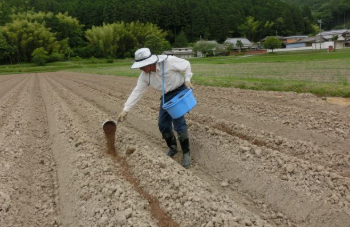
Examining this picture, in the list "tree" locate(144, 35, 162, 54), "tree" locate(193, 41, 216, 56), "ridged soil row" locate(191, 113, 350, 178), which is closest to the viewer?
"ridged soil row" locate(191, 113, 350, 178)

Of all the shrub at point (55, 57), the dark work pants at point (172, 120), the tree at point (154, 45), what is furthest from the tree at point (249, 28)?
the dark work pants at point (172, 120)

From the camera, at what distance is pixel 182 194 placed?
2881 millimetres

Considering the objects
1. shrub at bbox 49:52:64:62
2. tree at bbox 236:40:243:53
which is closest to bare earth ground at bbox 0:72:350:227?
shrub at bbox 49:52:64:62

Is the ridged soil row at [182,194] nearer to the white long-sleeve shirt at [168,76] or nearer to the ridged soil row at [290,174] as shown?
the ridged soil row at [290,174]

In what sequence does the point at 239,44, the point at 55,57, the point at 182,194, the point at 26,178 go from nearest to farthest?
the point at 182,194 < the point at 26,178 < the point at 55,57 < the point at 239,44

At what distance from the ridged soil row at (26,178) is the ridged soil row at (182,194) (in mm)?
1033

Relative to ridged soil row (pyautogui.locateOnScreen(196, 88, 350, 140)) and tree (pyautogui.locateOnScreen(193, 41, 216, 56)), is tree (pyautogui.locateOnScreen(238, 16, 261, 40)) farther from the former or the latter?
ridged soil row (pyautogui.locateOnScreen(196, 88, 350, 140))

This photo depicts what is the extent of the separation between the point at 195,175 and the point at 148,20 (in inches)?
3239

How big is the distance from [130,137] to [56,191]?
65.9 inches

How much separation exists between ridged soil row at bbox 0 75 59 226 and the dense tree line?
53697 mm

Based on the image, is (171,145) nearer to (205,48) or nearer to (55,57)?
(55,57)

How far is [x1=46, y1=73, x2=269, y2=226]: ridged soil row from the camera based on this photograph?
248 centimetres

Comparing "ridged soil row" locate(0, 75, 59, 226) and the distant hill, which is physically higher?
the distant hill

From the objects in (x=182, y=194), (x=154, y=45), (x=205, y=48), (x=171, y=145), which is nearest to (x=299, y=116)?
(x=171, y=145)
